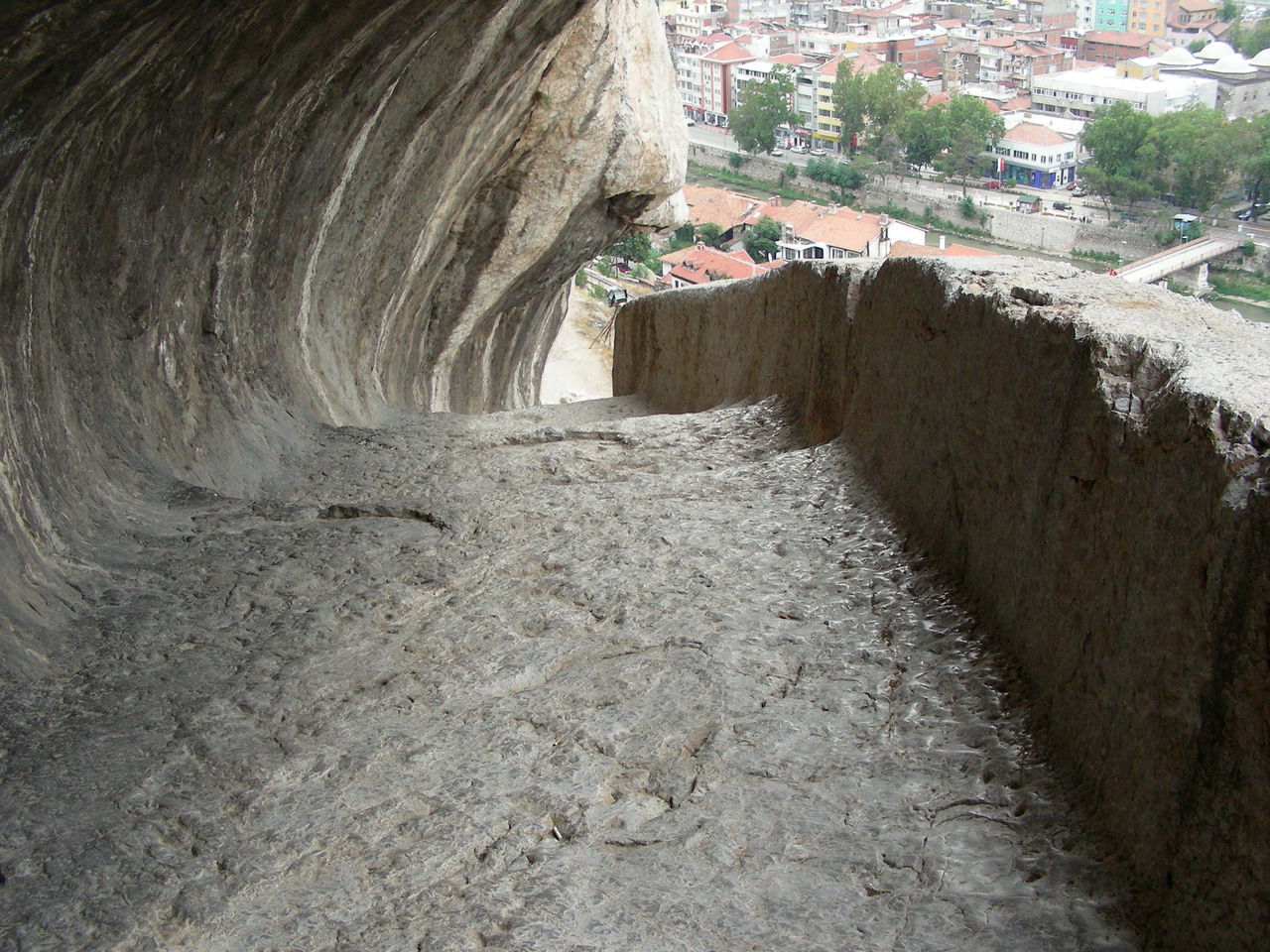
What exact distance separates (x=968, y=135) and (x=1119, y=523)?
22.5 m

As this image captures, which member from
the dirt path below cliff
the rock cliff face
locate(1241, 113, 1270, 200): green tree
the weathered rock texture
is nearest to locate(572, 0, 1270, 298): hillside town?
locate(1241, 113, 1270, 200): green tree

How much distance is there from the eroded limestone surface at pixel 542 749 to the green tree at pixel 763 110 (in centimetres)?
2839

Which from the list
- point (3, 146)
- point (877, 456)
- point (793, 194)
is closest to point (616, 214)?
point (877, 456)

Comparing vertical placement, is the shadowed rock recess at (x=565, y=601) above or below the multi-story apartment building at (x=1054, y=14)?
below

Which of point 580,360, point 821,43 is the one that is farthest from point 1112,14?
point 580,360

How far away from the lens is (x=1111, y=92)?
18.6 m

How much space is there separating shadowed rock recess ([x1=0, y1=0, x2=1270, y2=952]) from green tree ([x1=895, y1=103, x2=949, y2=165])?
20.7 metres

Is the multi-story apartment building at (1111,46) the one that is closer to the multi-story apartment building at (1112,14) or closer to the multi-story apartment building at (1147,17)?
the multi-story apartment building at (1147,17)

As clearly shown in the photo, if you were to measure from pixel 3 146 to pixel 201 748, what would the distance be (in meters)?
1.65

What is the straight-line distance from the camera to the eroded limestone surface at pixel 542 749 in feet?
6.51

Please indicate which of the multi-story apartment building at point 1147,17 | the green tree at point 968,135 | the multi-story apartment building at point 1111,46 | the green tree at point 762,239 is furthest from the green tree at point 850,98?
the multi-story apartment building at point 1147,17

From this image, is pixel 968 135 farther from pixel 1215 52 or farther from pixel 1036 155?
pixel 1215 52

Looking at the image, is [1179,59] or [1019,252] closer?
[1019,252]

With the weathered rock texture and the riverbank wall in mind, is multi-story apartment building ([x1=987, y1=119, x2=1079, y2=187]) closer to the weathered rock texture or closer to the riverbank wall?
the riverbank wall
